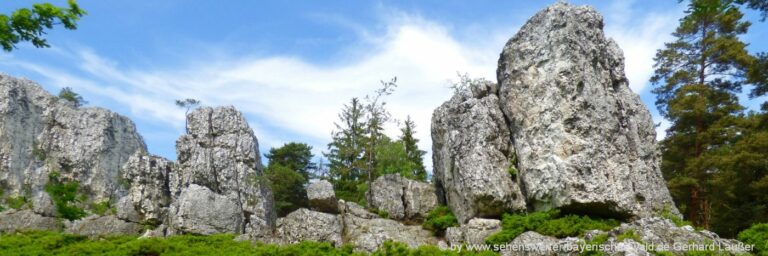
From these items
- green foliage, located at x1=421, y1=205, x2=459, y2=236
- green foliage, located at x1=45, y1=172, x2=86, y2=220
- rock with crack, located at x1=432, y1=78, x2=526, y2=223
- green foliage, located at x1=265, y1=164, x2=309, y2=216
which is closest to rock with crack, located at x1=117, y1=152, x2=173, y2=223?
green foliage, located at x1=45, y1=172, x2=86, y2=220

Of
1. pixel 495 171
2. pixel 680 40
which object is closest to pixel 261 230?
pixel 495 171

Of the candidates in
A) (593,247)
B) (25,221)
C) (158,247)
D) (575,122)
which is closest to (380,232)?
(575,122)

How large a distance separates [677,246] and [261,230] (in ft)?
59.6

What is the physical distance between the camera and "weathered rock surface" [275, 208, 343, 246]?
2441 centimetres

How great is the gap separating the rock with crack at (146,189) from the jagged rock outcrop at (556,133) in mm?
16523

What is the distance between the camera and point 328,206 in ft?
90.5

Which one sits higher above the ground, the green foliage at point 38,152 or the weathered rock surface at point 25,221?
the green foliage at point 38,152

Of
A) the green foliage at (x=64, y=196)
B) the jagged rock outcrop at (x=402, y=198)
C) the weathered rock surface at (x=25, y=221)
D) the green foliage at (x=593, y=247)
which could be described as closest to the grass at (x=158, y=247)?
the green foliage at (x=593, y=247)

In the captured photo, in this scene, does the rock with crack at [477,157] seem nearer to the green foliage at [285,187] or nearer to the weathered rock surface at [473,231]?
the weathered rock surface at [473,231]

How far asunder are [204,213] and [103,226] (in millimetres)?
6775

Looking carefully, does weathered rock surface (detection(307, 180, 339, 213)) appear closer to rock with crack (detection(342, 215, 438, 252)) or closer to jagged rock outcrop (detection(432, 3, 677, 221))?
rock with crack (detection(342, 215, 438, 252))

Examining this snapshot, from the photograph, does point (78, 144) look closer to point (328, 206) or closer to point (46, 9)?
point (328, 206)

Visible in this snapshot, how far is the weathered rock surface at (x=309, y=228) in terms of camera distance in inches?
961

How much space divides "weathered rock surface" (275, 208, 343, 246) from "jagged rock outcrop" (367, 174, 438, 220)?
3.22m
